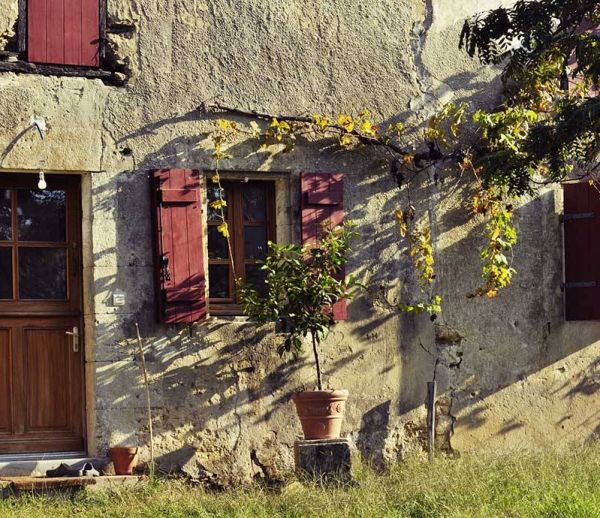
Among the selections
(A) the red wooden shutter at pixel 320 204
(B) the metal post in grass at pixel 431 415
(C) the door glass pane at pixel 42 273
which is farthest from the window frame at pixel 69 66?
(B) the metal post in grass at pixel 431 415

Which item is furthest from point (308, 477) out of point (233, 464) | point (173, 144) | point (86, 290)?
point (173, 144)

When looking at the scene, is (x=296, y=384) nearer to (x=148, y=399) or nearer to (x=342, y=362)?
(x=342, y=362)

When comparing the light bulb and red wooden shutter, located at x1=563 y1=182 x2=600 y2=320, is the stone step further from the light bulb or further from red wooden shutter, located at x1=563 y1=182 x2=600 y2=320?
red wooden shutter, located at x1=563 y1=182 x2=600 y2=320

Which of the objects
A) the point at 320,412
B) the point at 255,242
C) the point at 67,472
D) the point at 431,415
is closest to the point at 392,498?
the point at 320,412

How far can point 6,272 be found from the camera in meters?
8.99

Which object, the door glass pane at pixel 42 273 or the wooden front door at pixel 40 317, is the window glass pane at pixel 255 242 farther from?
the door glass pane at pixel 42 273

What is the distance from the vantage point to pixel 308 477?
8.64 m

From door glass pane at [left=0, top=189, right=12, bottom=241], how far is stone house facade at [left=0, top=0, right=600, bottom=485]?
0.02 m

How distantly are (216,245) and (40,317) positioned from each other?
150 centimetres

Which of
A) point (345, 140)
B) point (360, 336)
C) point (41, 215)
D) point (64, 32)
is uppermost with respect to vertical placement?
point (64, 32)

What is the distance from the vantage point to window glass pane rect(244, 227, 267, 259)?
31.6 feet

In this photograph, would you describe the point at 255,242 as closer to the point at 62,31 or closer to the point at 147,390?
the point at 147,390

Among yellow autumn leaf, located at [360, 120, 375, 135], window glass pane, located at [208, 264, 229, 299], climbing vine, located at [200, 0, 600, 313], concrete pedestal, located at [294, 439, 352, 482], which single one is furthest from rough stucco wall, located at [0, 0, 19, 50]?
concrete pedestal, located at [294, 439, 352, 482]

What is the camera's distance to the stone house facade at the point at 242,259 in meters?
8.95
